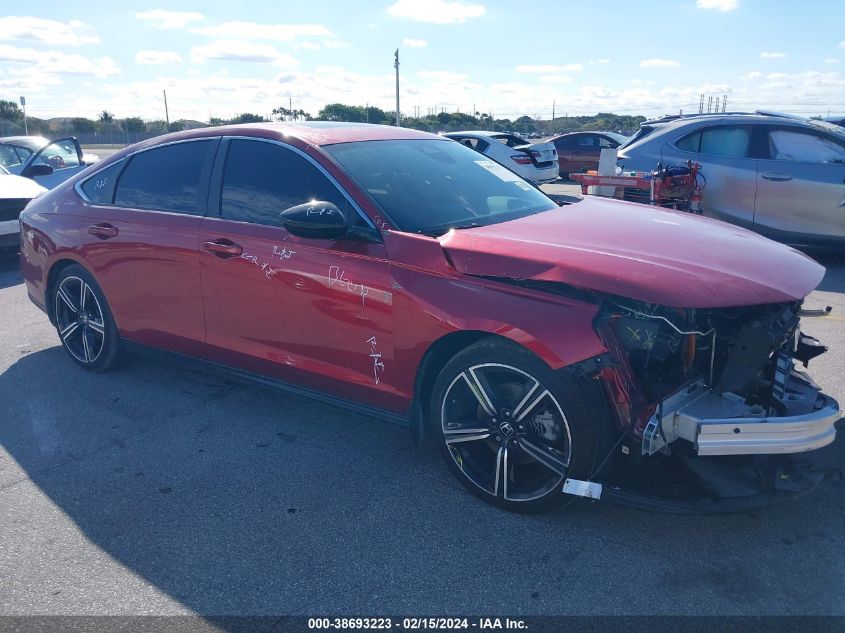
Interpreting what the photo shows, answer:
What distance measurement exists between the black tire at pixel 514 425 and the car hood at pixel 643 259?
0.39 metres

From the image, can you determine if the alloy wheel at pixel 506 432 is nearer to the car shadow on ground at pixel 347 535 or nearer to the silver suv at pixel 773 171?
the car shadow on ground at pixel 347 535

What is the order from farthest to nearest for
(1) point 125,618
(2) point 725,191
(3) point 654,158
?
(3) point 654,158 → (2) point 725,191 → (1) point 125,618

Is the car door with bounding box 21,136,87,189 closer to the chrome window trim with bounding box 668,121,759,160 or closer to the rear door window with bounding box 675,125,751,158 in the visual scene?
the chrome window trim with bounding box 668,121,759,160

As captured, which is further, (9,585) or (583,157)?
(583,157)

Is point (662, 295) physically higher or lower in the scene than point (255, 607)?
higher

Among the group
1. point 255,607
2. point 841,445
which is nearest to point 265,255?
point 255,607

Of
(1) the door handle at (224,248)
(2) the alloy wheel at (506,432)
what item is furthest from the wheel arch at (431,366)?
(1) the door handle at (224,248)

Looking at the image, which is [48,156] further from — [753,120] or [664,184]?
[753,120]

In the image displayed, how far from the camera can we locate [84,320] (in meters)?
5.29

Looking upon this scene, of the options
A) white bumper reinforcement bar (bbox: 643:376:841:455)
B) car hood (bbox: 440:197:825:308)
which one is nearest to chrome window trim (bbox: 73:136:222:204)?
car hood (bbox: 440:197:825:308)

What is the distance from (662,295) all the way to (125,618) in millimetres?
2385

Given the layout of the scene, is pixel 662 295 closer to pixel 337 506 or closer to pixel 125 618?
pixel 337 506

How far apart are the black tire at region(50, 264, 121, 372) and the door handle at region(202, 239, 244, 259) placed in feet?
4.30

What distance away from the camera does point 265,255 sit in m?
3.96
